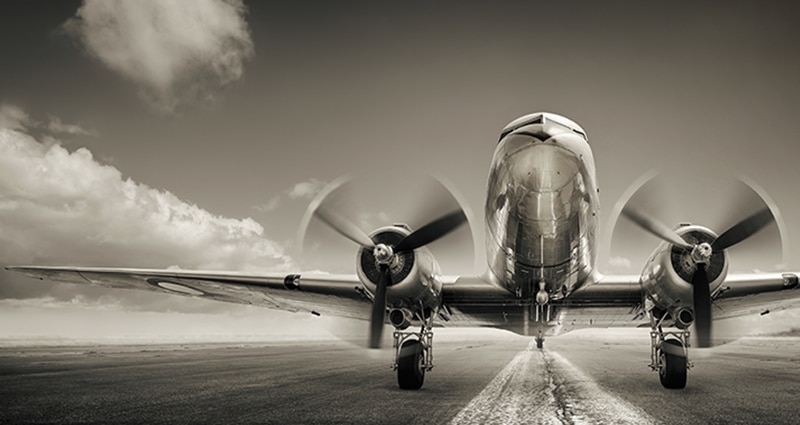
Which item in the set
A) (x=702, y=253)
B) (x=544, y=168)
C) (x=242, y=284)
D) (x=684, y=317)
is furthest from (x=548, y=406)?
(x=242, y=284)

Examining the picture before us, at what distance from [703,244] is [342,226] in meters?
7.92

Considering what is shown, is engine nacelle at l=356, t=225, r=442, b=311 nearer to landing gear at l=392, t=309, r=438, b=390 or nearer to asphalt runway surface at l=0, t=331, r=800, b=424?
landing gear at l=392, t=309, r=438, b=390

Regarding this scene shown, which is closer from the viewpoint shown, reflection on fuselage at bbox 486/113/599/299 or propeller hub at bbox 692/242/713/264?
reflection on fuselage at bbox 486/113/599/299

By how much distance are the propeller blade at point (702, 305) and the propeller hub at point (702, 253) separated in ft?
0.30

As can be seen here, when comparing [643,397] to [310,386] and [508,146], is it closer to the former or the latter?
[508,146]

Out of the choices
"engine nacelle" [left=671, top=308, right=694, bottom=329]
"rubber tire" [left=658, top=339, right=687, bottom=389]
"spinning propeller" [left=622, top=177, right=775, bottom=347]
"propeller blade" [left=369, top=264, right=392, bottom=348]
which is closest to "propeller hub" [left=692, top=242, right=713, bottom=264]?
"spinning propeller" [left=622, top=177, right=775, bottom=347]

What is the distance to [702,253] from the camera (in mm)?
10789

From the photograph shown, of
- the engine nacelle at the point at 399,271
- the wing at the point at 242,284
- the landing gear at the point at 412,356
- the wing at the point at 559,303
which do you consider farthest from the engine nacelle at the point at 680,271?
the wing at the point at 242,284

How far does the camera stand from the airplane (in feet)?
28.4

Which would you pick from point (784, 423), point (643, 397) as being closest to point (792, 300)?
point (643, 397)

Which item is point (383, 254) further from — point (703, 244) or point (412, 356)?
point (703, 244)

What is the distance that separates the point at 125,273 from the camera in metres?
14.5

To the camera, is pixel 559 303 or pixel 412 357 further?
pixel 559 303

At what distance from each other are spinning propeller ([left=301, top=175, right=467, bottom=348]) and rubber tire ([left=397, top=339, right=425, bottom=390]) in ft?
3.52
